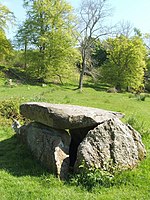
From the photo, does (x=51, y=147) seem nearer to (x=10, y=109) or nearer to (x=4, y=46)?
(x=10, y=109)

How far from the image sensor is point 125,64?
4841cm

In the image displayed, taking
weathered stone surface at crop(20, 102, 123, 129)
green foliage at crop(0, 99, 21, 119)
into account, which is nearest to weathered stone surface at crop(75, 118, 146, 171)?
weathered stone surface at crop(20, 102, 123, 129)

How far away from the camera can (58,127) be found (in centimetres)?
749

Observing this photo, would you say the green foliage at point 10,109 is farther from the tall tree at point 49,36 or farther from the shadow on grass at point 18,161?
the tall tree at point 49,36

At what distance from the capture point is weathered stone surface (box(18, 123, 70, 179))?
23.1 feet

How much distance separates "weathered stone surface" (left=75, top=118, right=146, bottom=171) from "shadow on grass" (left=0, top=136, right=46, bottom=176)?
3.79ft

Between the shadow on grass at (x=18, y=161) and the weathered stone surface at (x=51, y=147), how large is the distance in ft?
0.68

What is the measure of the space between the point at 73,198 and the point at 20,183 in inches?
52.2

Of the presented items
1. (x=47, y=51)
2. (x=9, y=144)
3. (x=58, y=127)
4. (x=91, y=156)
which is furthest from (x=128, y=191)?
(x=47, y=51)

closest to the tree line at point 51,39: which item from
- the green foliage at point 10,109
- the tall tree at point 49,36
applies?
the tall tree at point 49,36

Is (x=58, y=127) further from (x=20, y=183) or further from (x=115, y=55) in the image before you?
(x=115, y=55)

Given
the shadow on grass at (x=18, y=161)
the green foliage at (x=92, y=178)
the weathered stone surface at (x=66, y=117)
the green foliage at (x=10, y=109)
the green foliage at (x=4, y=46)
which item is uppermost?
the green foliage at (x=4, y=46)

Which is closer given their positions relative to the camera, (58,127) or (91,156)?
(91,156)

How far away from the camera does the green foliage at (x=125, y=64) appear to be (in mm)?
→ 47156
